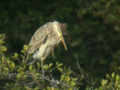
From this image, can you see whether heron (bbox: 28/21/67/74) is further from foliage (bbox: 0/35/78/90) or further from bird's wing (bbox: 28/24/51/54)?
foliage (bbox: 0/35/78/90)

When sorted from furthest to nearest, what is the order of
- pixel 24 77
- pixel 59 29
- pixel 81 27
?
pixel 81 27 < pixel 59 29 < pixel 24 77

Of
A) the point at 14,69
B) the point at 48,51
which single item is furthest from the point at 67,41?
the point at 14,69

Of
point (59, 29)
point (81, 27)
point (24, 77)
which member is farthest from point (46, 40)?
point (81, 27)

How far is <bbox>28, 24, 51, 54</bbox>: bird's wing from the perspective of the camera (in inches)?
129

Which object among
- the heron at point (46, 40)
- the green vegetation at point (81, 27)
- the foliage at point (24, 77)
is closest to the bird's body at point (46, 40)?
the heron at point (46, 40)

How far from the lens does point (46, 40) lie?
3.35 meters

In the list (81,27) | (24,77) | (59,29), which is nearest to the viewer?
(24,77)

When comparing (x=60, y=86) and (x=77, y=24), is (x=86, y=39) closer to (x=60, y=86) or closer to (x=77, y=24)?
(x=77, y=24)

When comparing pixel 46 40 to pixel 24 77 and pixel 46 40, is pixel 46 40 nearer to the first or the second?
pixel 46 40

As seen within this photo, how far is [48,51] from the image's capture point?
11.1 ft

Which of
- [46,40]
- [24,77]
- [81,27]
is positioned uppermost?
[81,27]

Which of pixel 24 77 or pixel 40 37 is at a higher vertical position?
pixel 40 37

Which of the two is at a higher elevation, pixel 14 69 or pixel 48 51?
pixel 48 51

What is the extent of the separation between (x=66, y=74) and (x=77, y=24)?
2567 millimetres
